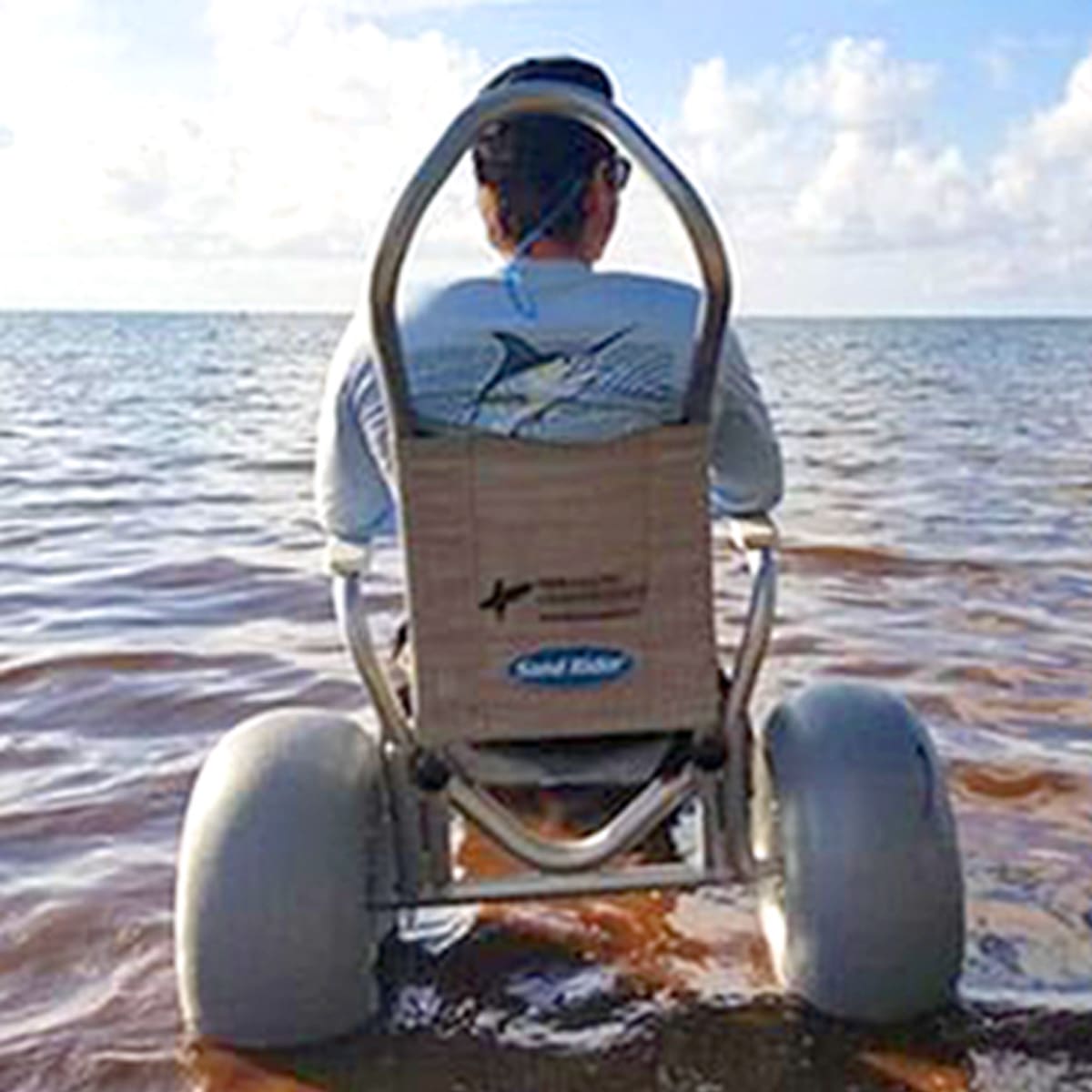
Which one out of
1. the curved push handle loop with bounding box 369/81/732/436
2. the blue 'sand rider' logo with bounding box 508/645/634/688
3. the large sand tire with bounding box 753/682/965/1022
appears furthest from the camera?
the large sand tire with bounding box 753/682/965/1022

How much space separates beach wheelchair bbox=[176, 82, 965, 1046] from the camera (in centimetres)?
346

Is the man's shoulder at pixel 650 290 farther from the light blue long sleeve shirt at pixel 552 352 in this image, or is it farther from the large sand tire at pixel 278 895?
the large sand tire at pixel 278 895

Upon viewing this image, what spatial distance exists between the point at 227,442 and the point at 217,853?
1820cm

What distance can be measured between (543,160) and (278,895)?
4.91 ft

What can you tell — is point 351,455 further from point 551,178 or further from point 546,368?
point 551,178

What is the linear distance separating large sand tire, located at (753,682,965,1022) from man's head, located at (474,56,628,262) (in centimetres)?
Answer: 110

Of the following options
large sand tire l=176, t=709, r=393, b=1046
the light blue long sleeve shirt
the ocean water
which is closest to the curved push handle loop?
the light blue long sleeve shirt

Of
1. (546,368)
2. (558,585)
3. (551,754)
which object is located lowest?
(551,754)

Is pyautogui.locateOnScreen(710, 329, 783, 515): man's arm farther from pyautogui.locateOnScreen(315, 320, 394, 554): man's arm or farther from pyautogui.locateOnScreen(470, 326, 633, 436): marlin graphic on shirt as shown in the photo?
pyautogui.locateOnScreen(315, 320, 394, 554): man's arm

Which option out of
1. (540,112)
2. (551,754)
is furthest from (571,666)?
(540,112)

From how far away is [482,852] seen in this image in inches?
207

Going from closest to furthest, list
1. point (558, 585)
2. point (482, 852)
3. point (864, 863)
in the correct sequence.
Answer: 1. point (558, 585)
2. point (864, 863)
3. point (482, 852)

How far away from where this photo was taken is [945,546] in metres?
11.7

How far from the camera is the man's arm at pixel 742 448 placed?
→ 378cm
